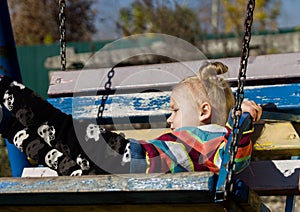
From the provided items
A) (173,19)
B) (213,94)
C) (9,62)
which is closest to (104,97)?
(9,62)

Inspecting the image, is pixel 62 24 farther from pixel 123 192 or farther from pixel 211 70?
pixel 123 192

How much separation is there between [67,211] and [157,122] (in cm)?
103

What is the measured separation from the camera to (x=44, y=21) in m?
17.6

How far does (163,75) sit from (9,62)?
0.80 m

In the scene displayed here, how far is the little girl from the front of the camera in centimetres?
246

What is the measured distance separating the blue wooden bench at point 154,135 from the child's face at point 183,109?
272 mm

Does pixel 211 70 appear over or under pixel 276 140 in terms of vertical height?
over

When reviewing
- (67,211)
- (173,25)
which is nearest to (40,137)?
(67,211)

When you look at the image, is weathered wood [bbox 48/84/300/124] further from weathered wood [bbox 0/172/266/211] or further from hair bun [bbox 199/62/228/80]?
weathered wood [bbox 0/172/266/211]

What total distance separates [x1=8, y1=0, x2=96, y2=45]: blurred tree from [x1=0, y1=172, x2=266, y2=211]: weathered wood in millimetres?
15153

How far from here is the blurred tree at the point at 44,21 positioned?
17375mm

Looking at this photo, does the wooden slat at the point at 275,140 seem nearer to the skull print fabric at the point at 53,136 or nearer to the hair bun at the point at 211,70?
the hair bun at the point at 211,70

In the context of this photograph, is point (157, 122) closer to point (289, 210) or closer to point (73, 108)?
point (73, 108)

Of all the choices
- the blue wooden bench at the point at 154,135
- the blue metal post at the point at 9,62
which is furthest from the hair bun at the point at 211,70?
the blue metal post at the point at 9,62
